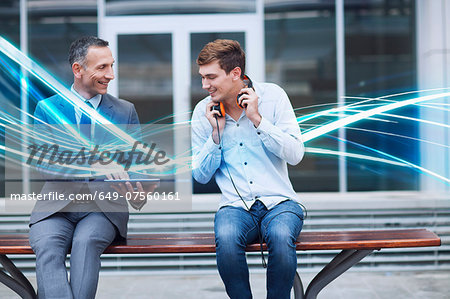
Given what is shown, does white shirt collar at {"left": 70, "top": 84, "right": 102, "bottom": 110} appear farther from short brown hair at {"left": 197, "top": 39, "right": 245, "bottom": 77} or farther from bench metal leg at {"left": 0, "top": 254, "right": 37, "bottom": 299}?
bench metal leg at {"left": 0, "top": 254, "right": 37, "bottom": 299}

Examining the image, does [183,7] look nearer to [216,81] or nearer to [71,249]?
[216,81]

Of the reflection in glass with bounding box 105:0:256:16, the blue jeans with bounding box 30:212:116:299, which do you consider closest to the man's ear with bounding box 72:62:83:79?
the blue jeans with bounding box 30:212:116:299

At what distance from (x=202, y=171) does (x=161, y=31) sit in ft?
11.0

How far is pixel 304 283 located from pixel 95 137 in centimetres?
267

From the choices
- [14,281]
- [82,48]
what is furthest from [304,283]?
[82,48]

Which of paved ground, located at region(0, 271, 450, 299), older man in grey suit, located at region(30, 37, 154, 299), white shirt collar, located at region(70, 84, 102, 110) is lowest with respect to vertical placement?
paved ground, located at region(0, 271, 450, 299)

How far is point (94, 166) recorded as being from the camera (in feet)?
10.2

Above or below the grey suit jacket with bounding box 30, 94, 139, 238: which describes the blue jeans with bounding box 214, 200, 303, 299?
below

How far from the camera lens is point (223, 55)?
3.15 metres

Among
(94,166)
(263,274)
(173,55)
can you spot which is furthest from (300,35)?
(94,166)

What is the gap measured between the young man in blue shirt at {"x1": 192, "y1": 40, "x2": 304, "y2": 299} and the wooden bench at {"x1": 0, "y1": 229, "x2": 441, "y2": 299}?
6.6 inches

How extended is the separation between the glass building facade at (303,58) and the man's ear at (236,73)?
3029 millimetres

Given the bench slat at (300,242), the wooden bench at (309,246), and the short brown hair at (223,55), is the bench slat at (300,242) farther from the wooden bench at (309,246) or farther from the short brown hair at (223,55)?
the short brown hair at (223,55)

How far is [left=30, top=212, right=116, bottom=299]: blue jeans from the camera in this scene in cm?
275
